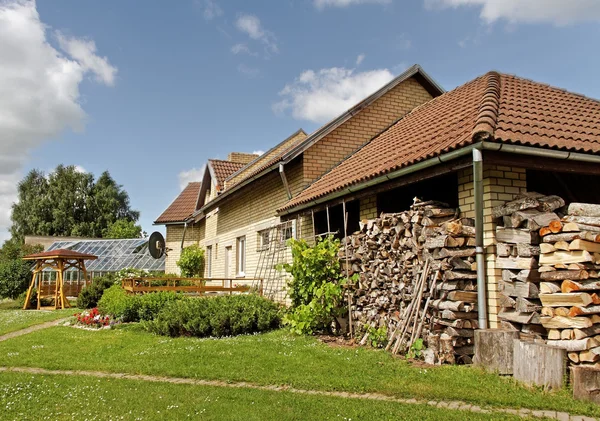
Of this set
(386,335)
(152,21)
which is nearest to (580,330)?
(386,335)

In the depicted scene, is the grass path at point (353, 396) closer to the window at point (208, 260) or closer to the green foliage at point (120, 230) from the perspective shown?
the window at point (208, 260)

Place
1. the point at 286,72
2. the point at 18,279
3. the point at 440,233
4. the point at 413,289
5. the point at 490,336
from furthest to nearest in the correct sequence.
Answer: the point at 18,279, the point at 286,72, the point at 413,289, the point at 440,233, the point at 490,336

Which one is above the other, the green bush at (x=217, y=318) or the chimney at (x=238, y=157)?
the chimney at (x=238, y=157)

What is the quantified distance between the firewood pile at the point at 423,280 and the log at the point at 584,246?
1.42 meters

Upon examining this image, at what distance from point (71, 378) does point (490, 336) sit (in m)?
5.93

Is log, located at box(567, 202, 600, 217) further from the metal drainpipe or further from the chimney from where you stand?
the chimney

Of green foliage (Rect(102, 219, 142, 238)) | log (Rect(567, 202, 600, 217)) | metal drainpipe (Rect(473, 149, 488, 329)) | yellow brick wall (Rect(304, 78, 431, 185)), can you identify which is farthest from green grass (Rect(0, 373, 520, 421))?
green foliage (Rect(102, 219, 142, 238))

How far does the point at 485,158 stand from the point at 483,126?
0.57 meters

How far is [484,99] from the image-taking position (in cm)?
869

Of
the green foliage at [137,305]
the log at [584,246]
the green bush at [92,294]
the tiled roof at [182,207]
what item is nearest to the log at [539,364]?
the log at [584,246]

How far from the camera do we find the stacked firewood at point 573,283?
208 inches

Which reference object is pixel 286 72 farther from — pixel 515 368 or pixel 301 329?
pixel 515 368

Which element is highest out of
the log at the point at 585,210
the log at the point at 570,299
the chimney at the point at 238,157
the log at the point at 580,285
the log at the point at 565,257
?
the chimney at the point at 238,157

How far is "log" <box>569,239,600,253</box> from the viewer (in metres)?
5.48
